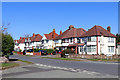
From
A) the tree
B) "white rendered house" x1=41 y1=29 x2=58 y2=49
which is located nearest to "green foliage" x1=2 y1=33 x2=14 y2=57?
the tree

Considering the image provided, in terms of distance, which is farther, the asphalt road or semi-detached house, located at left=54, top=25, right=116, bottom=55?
semi-detached house, located at left=54, top=25, right=116, bottom=55

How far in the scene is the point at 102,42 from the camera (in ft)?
153

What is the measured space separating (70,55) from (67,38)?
20449 mm

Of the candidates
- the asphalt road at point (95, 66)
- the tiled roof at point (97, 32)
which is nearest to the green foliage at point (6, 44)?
the asphalt road at point (95, 66)

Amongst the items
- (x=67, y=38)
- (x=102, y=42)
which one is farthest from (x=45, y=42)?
(x=102, y=42)

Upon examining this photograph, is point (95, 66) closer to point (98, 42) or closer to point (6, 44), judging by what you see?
point (6, 44)

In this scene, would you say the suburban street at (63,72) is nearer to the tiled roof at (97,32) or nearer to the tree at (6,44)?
the tree at (6,44)

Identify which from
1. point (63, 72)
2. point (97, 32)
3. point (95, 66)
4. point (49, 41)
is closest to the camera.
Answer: point (63, 72)

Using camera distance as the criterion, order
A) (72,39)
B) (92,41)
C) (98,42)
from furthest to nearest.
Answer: (72,39) < (92,41) < (98,42)

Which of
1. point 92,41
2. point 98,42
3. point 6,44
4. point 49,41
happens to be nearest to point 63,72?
point 6,44

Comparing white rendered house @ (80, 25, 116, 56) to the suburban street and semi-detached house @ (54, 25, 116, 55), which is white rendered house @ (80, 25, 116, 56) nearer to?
semi-detached house @ (54, 25, 116, 55)

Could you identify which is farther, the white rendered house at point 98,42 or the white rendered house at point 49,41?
the white rendered house at point 49,41

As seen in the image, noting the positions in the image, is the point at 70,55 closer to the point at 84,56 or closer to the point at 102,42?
the point at 84,56

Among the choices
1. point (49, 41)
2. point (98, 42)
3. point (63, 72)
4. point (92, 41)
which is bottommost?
point (63, 72)
